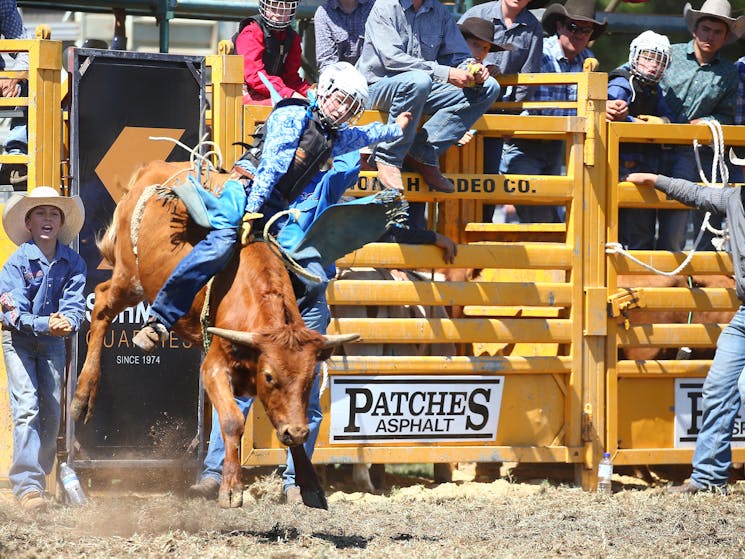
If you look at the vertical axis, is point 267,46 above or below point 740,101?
above

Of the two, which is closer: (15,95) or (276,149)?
(276,149)

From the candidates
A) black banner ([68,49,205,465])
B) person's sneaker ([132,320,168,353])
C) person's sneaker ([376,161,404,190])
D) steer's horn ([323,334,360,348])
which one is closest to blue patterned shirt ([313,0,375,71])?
black banner ([68,49,205,465])

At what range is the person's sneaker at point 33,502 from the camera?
Result: 7098 mm

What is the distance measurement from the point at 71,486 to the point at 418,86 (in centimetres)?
321

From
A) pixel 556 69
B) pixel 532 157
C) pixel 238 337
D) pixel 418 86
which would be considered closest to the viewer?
pixel 238 337

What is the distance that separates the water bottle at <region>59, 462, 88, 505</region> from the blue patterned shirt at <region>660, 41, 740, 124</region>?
4.82 m

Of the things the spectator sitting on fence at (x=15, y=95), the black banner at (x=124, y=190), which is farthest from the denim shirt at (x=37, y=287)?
the spectator sitting on fence at (x=15, y=95)

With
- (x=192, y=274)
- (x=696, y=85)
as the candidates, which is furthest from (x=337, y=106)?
(x=696, y=85)

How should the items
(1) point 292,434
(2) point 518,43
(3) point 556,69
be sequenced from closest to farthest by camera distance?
(1) point 292,434 < (2) point 518,43 < (3) point 556,69

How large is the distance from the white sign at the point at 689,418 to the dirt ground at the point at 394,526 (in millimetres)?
486

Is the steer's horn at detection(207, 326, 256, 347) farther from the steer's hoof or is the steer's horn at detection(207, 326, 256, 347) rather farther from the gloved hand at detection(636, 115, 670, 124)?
the gloved hand at detection(636, 115, 670, 124)

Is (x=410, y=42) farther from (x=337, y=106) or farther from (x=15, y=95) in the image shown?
(x=15, y=95)

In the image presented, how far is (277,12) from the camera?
804cm

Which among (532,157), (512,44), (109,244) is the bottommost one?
(109,244)
